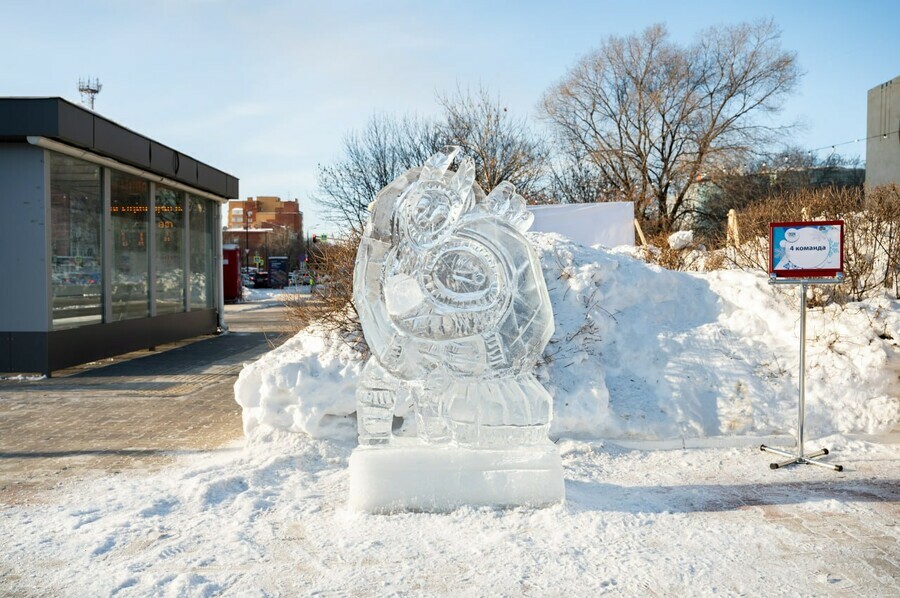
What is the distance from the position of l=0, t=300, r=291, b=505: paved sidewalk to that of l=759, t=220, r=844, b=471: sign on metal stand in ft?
17.5

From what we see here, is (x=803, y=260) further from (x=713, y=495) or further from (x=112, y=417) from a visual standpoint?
(x=112, y=417)

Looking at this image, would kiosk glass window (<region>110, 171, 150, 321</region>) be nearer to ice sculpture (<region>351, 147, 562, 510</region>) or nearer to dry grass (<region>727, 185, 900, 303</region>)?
ice sculpture (<region>351, 147, 562, 510</region>)

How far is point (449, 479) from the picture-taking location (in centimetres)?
486

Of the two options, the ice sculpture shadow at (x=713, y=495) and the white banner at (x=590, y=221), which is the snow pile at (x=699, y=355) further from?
the white banner at (x=590, y=221)

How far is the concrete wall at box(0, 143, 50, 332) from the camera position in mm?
10641

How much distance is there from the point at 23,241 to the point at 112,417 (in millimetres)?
4225

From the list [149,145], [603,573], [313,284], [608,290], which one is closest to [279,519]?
[603,573]

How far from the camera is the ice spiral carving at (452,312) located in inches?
191

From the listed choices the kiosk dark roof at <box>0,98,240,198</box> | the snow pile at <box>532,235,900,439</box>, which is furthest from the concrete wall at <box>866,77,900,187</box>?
the kiosk dark roof at <box>0,98,240,198</box>

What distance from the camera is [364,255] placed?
16.3 ft

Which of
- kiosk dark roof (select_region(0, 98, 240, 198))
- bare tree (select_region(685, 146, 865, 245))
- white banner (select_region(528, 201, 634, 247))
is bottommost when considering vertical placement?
white banner (select_region(528, 201, 634, 247))

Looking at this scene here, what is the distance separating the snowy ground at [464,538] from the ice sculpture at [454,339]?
0.79 feet

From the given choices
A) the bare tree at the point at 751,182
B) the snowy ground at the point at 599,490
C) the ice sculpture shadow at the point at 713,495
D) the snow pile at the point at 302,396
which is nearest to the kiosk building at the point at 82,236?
the snowy ground at the point at 599,490

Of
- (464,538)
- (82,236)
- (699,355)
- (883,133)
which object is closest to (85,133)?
(82,236)
